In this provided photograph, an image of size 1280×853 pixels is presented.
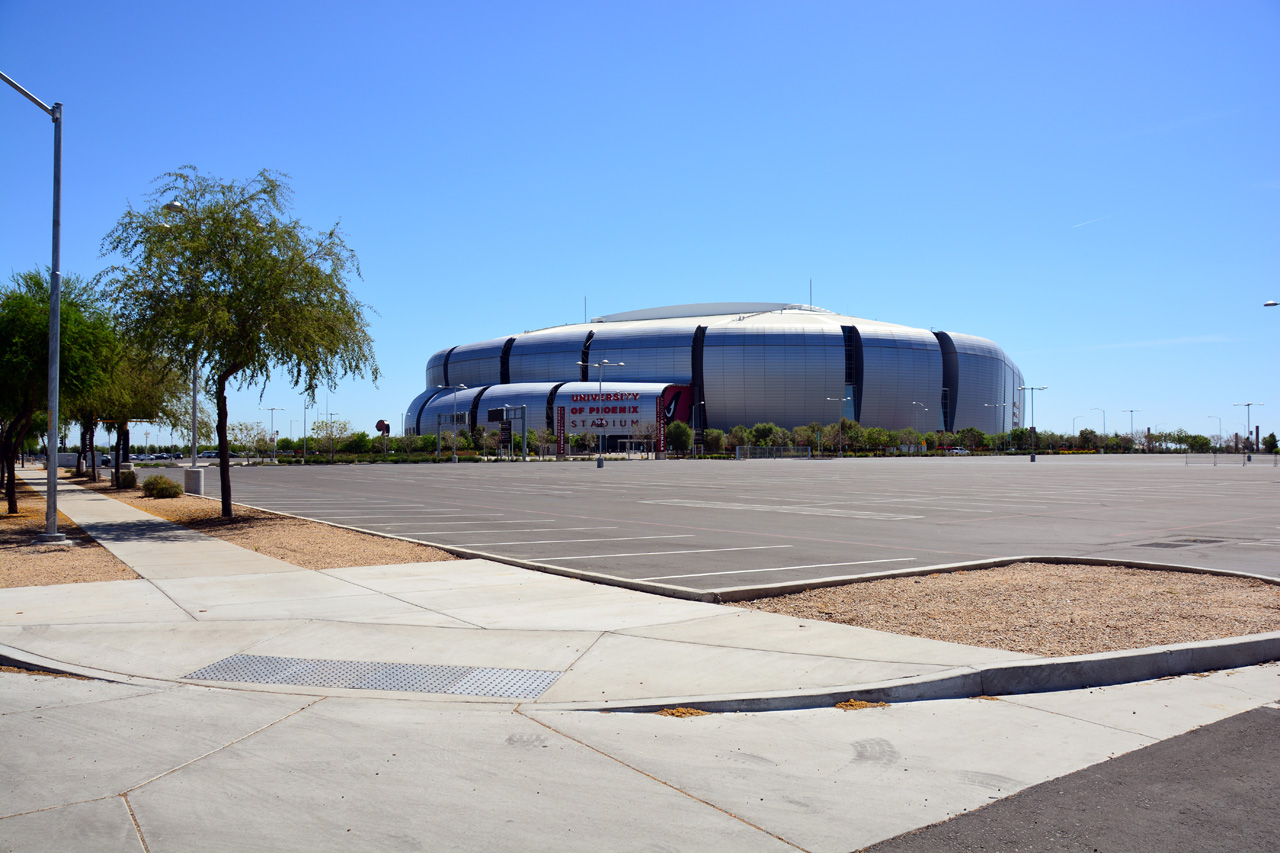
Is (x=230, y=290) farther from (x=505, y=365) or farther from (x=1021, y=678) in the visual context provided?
(x=505, y=365)

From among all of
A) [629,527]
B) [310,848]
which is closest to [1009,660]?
[310,848]

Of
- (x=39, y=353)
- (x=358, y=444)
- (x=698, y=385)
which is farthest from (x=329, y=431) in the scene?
(x=39, y=353)

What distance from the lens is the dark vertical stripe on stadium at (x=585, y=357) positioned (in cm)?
14688

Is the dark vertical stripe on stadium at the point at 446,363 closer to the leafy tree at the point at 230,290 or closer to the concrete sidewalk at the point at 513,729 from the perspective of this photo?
the leafy tree at the point at 230,290

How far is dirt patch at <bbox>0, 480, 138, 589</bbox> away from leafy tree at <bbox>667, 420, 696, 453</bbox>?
106 metres

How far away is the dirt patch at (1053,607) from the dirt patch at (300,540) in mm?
6358

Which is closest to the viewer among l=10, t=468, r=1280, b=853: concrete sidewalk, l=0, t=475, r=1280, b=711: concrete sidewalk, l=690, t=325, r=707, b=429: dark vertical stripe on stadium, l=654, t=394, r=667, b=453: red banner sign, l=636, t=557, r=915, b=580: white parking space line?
l=10, t=468, r=1280, b=853: concrete sidewalk

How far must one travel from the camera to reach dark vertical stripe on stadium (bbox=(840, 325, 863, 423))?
459 ft

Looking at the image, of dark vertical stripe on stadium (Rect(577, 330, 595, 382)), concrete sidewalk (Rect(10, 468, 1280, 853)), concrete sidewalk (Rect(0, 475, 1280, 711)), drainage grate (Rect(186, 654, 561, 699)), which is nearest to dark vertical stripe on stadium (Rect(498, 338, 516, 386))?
dark vertical stripe on stadium (Rect(577, 330, 595, 382))

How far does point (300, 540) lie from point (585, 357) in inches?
5251

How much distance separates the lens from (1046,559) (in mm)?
12211

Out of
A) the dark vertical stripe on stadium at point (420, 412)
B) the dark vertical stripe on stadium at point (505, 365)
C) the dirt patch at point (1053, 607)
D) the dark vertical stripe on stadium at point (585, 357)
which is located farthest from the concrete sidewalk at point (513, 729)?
the dark vertical stripe on stadium at point (420, 412)

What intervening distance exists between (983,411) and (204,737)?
538ft

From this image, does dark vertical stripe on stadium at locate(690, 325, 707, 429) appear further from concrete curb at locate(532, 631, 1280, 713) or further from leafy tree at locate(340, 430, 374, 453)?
concrete curb at locate(532, 631, 1280, 713)
